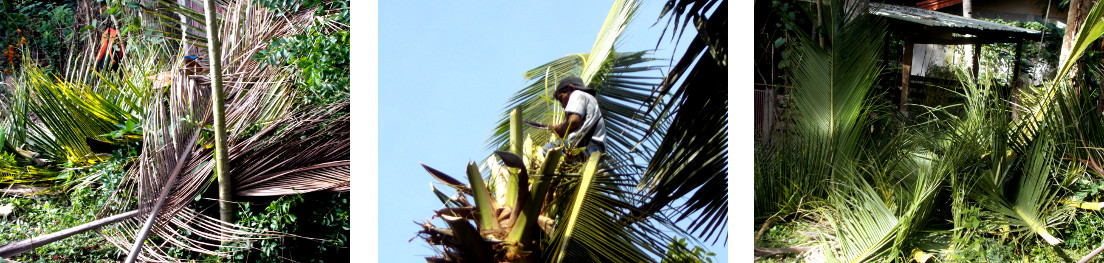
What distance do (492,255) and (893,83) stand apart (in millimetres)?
2535

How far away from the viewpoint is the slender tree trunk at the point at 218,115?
2.62 meters

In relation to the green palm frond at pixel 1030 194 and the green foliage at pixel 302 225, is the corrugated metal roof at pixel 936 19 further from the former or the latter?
the green foliage at pixel 302 225

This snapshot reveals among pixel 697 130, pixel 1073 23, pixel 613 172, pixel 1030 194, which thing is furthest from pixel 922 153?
pixel 613 172

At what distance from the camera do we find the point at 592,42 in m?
2.56

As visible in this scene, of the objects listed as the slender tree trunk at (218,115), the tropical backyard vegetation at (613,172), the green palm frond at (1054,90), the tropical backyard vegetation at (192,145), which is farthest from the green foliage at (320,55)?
the green palm frond at (1054,90)

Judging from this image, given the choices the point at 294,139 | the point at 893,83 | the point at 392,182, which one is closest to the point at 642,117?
the point at 392,182

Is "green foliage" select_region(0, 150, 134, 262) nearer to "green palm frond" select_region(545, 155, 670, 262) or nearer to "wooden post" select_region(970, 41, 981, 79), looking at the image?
"green palm frond" select_region(545, 155, 670, 262)

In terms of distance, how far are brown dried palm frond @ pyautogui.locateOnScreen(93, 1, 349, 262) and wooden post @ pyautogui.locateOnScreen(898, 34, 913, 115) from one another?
2.80m

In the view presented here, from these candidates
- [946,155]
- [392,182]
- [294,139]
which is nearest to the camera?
[392,182]

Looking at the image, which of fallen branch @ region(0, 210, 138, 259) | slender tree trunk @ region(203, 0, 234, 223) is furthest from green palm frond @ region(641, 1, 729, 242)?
fallen branch @ region(0, 210, 138, 259)

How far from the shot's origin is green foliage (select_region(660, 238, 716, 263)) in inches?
104

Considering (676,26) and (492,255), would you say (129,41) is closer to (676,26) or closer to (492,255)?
(492,255)

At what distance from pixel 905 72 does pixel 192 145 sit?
3.43 meters

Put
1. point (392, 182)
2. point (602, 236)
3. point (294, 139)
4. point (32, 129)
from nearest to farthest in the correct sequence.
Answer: point (392, 182) → point (602, 236) → point (294, 139) → point (32, 129)
